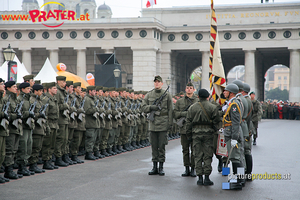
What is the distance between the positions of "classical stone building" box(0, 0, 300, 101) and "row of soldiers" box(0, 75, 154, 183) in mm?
30732

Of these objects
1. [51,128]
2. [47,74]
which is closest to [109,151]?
[51,128]

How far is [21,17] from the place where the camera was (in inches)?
1756

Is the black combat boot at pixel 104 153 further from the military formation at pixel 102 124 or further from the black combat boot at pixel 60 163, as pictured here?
the black combat boot at pixel 60 163

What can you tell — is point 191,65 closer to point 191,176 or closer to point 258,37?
point 258,37

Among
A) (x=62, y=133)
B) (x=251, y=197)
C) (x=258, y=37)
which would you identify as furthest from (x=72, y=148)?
(x=258, y=37)

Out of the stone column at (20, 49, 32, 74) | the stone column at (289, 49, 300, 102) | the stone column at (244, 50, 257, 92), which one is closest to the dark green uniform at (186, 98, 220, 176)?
the stone column at (244, 50, 257, 92)

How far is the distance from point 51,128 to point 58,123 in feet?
1.43

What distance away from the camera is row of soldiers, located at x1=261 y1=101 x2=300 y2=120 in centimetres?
4181

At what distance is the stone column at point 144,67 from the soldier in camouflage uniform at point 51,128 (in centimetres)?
3499

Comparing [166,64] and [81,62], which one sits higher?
[81,62]

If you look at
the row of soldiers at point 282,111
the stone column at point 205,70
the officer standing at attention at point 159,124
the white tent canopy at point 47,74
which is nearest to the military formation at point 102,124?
the officer standing at attention at point 159,124

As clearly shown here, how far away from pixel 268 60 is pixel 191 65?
A: 11.6m

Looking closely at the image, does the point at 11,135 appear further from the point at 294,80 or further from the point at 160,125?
the point at 294,80

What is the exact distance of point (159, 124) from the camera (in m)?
9.86
